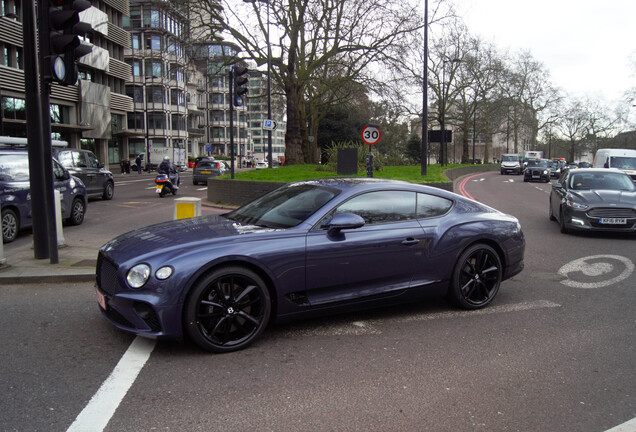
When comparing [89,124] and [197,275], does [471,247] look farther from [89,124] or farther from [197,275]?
[89,124]

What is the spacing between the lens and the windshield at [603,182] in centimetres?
1169

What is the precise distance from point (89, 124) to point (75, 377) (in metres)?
43.2

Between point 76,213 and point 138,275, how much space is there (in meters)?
9.35

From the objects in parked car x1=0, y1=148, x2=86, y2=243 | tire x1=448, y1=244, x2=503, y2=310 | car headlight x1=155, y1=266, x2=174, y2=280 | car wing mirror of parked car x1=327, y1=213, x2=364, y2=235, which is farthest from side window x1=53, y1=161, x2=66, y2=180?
tire x1=448, y1=244, x2=503, y2=310

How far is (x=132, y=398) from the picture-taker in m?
3.40

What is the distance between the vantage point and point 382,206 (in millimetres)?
5191

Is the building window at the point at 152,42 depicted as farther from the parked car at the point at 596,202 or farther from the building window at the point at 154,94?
the parked car at the point at 596,202

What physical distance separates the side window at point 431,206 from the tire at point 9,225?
26.5 feet

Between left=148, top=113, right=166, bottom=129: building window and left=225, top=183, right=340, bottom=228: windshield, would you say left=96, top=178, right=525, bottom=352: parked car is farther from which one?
left=148, top=113, right=166, bottom=129: building window

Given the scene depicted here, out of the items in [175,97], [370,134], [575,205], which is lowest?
[575,205]

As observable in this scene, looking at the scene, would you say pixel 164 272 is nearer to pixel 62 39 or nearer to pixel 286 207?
pixel 286 207

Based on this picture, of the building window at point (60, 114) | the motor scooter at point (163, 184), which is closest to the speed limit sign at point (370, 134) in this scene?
the motor scooter at point (163, 184)

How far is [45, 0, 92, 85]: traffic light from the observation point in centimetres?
674

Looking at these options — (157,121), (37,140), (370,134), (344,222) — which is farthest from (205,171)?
(157,121)
